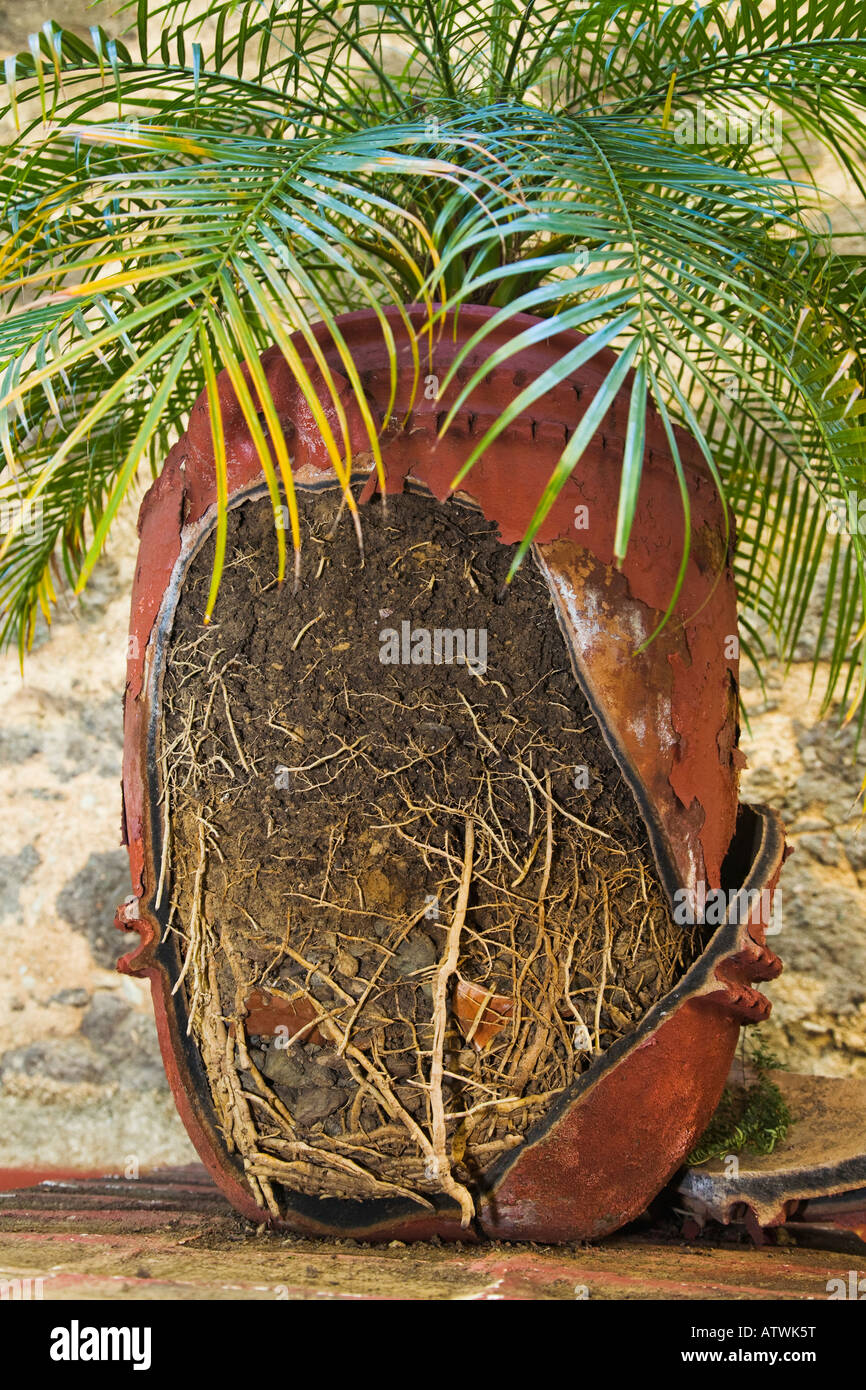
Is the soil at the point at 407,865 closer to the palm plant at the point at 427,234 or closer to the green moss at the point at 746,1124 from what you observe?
the palm plant at the point at 427,234

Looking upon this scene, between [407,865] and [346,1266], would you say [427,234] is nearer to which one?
[407,865]

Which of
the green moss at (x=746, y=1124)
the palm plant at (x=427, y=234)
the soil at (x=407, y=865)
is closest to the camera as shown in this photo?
the palm plant at (x=427, y=234)

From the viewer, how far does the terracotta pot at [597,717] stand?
1076mm

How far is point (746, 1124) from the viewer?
1.32m

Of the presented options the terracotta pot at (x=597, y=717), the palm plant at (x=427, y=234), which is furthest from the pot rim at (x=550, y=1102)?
the palm plant at (x=427, y=234)

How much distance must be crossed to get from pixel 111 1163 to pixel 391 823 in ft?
4.36

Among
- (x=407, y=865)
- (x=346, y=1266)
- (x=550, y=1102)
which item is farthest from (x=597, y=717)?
(x=346, y=1266)

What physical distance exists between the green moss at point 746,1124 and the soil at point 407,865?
0.30 meters

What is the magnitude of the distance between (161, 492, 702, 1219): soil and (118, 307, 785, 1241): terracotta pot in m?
0.03

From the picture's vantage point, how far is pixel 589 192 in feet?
3.23

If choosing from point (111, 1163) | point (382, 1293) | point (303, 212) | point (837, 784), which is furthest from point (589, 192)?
point (111, 1163)

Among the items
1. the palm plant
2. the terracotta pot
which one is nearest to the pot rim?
the terracotta pot

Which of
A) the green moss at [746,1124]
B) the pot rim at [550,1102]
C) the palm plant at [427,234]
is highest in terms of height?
the palm plant at [427,234]

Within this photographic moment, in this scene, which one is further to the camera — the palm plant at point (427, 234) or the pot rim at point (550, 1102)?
the pot rim at point (550, 1102)
